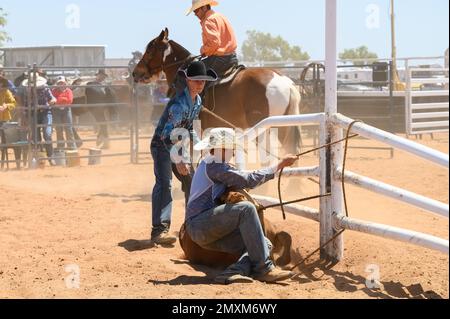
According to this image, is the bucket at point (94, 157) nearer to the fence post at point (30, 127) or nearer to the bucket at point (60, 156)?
the bucket at point (60, 156)

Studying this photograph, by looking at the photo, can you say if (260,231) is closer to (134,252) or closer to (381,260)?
(381,260)

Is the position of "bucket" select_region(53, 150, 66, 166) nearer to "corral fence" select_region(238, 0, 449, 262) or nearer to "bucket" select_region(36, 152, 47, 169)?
"bucket" select_region(36, 152, 47, 169)

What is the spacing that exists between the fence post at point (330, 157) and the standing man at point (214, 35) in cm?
399

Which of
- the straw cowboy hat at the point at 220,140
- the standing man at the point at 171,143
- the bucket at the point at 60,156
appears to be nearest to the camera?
the straw cowboy hat at the point at 220,140

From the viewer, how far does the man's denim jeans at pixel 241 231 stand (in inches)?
201

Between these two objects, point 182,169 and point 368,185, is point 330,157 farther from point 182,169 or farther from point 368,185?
point 182,169

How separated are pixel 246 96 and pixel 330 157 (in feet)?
14.4

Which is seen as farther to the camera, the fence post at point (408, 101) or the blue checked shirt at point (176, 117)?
the fence post at point (408, 101)

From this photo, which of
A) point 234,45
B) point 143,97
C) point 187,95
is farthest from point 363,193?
point 143,97

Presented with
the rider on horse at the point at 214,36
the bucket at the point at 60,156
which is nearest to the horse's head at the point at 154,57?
the rider on horse at the point at 214,36

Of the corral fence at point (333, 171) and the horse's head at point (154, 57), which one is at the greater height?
the horse's head at point (154, 57)

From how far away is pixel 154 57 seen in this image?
9.99m

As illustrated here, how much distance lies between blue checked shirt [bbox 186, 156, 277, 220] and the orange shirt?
4053 mm

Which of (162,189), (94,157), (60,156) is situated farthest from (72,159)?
(162,189)
